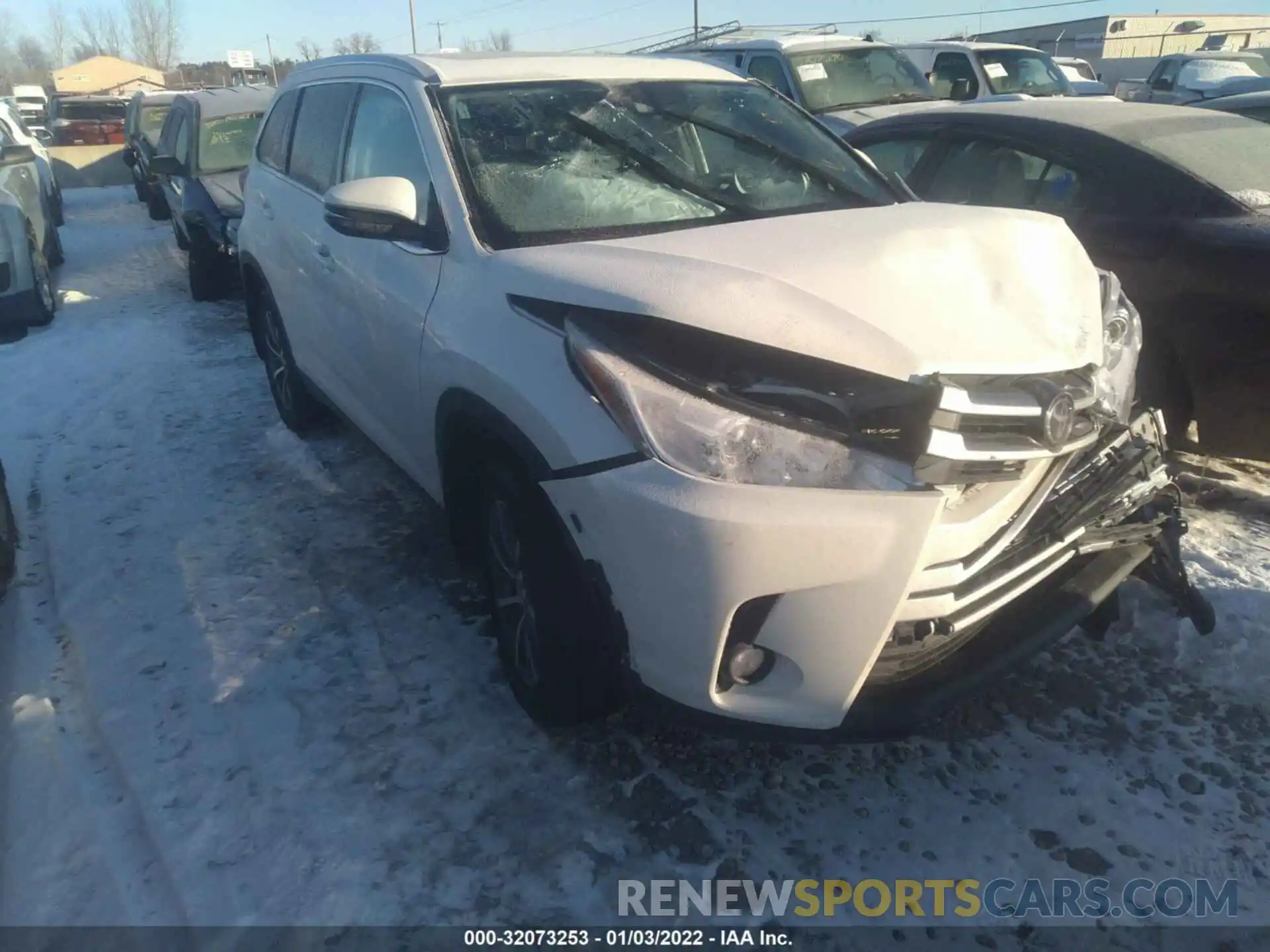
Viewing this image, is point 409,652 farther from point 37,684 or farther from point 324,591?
point 37,684

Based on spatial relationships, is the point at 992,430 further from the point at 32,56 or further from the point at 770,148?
the point at 32,56

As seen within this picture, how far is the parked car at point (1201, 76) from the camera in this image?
15.8m

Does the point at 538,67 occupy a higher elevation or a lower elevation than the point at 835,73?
lower

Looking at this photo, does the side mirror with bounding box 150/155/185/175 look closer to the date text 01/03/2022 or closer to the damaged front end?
the damaged front end

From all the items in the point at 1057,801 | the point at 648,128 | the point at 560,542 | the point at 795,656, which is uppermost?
the point at 648,128

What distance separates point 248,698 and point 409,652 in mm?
520

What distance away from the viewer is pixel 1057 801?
8.42 ft

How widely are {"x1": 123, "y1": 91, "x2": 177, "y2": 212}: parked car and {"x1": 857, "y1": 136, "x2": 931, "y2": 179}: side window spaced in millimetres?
10919

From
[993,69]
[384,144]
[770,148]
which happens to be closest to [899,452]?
[770,148]

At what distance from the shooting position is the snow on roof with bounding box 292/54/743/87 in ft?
11.0

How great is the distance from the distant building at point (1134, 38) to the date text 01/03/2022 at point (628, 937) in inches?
1371

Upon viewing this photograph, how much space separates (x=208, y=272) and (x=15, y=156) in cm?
159

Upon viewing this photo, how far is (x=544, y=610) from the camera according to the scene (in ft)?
8.09

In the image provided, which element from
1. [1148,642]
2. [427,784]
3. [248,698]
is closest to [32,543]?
[248,698]
